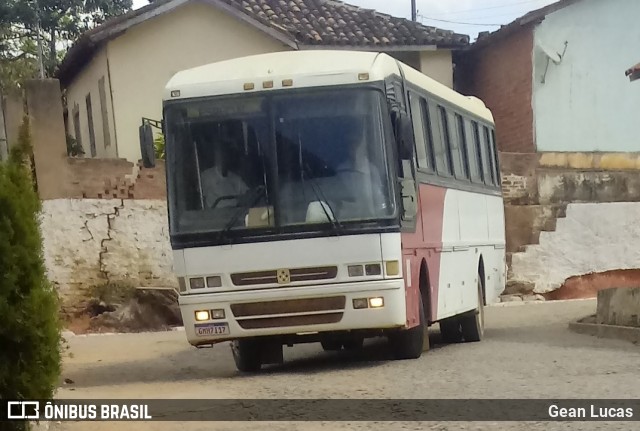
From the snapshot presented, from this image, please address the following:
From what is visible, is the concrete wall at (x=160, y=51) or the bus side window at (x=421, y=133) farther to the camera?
the concrete wall at (x=160, y=51)

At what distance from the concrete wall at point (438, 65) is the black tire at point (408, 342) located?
14.2m

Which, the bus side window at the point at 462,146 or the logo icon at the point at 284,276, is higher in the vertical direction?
the bus side window at the point at 462,146

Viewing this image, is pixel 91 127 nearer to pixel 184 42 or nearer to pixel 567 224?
pixel 184 42

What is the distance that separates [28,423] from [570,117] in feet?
65.7

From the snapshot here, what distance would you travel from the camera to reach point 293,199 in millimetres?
11016

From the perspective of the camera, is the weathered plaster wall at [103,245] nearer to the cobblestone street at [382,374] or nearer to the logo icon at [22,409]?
the cobblestone street at [382,374]

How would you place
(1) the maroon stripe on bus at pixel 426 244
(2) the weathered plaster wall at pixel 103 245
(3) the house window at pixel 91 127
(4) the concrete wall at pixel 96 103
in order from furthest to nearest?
(3) the house window at pixel 91 127 → (4) the concrete wall at pixel 96 103 → (2) the weathered plaster wall at pixel 103 245 → (1) the maroon stripe on bus at pixel 426 244

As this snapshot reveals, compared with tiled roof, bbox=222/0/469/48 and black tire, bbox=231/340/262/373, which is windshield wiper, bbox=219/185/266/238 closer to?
black tire, bbox=231/340/262/373

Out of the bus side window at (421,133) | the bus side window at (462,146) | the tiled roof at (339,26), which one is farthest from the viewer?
the tiled roof at (339,26)

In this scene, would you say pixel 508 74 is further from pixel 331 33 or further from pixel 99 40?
pixel 99 40

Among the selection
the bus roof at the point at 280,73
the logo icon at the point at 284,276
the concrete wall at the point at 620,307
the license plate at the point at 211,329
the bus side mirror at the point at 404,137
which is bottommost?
the concrete wall at the point at 620,307

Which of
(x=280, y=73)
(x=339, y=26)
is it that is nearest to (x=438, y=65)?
(x=339, y=26)

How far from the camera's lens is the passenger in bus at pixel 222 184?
1111cm

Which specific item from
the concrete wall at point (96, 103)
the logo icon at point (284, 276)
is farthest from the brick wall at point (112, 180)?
the logo icon at point (284, 276)
